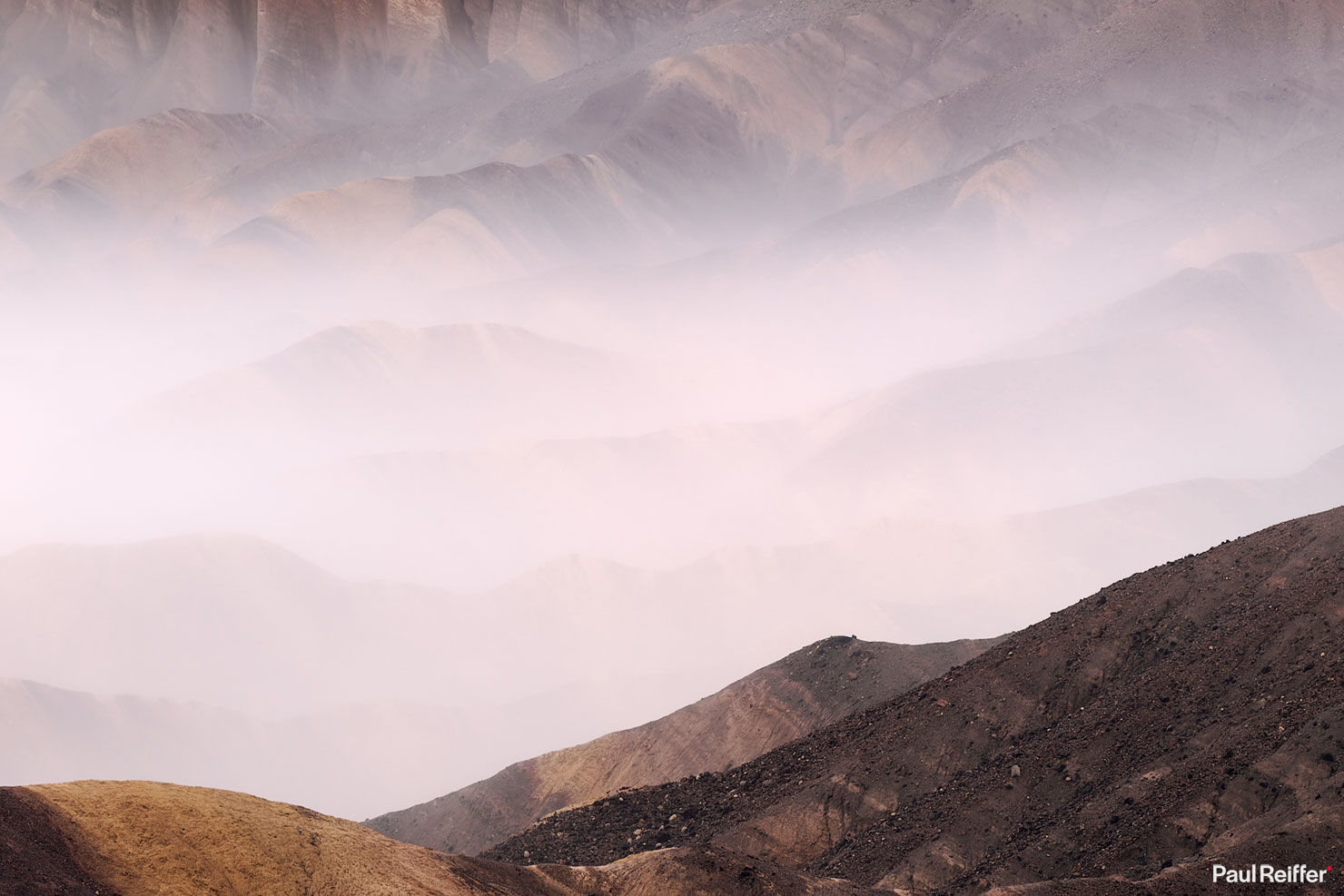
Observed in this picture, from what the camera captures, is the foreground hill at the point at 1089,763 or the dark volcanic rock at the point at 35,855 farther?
the foreground hill at the point at 1089,763

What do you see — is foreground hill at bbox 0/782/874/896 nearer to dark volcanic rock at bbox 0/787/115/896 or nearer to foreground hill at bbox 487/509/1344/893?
dark volcanic rock at bbox 0/787/115/896

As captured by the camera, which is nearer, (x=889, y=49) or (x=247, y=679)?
(x=247, y=679)

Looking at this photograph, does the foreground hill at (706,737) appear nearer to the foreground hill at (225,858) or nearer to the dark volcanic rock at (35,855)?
the foreground hill at (225,858)

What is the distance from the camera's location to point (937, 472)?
9444cm

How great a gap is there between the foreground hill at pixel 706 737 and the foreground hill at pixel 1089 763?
6569mm

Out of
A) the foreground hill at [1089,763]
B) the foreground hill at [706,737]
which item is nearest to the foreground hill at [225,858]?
the foreground hill at [1089,763]

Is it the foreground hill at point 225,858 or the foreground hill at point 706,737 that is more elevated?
the foreground hill at point 706,737

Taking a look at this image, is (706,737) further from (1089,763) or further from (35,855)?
(35,855)

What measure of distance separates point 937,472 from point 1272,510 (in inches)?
915

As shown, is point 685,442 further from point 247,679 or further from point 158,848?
point 158,848

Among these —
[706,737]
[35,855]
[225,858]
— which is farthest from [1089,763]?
[35,855]

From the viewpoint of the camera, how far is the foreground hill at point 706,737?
108 ft

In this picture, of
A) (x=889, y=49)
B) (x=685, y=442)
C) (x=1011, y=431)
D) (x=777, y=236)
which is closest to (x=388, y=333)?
(x=685, y=442)

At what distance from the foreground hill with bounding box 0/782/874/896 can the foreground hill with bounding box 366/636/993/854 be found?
14.9 metres
